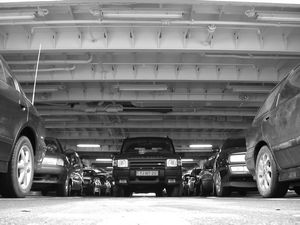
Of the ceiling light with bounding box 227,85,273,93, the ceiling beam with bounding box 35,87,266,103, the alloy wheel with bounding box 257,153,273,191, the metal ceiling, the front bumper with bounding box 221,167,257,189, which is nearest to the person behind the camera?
the alloy wheel with bounding box 257,153,273,191

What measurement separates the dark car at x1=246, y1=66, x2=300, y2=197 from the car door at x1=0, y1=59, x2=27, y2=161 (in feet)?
11.9

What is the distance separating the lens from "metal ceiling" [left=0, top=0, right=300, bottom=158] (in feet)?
31.2

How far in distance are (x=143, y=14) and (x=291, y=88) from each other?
4307 millimetres

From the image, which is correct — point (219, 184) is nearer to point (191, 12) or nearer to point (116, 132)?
point (191, 12)

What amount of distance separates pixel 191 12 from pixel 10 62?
6.05 m

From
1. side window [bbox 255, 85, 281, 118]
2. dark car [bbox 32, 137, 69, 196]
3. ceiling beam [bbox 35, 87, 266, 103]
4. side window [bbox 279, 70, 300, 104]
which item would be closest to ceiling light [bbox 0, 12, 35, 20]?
dark car [bbox 32, 137, 69, 196]

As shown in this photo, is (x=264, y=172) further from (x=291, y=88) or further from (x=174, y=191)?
(x=174, y=191)

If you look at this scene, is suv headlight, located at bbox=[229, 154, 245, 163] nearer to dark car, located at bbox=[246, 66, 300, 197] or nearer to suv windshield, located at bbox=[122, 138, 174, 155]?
dark car, located at bbox=[246, 66, 300, 197]

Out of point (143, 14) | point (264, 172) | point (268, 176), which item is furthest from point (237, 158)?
point (143, 14)

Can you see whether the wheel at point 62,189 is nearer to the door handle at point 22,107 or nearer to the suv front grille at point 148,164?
the suv front grille at point 148,164

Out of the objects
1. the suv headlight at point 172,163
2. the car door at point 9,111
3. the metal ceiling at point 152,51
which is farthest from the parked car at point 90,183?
the car door at point 9,111

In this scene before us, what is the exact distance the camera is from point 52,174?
29.6 ft

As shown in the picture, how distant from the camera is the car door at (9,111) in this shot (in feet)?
15.9

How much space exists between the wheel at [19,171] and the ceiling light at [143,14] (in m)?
4.33
